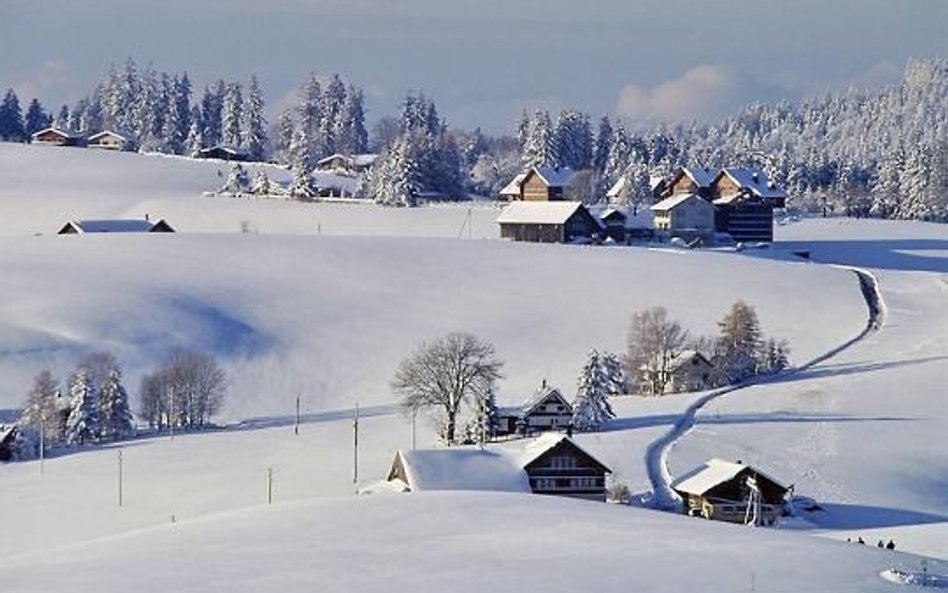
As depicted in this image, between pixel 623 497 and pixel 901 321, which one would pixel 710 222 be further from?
pixel 623 497

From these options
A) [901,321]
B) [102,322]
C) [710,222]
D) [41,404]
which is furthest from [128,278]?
[710,222]

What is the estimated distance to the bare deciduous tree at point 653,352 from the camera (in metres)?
57.5

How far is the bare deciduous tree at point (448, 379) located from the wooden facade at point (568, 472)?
8201mm

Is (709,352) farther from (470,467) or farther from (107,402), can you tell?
(107,402)

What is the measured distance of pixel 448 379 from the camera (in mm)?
51906

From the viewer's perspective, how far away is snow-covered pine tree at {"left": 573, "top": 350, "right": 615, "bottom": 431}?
48.3 meters

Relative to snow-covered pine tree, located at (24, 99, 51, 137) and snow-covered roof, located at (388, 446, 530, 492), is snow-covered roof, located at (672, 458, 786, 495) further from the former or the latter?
snow-covered pine tree, located at (24, 99, 51, 137)

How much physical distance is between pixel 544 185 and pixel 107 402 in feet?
181

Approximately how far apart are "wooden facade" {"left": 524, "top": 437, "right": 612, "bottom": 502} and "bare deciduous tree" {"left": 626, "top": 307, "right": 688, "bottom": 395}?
50.7 feet

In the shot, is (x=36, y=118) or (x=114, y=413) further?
(x=36, y=118)

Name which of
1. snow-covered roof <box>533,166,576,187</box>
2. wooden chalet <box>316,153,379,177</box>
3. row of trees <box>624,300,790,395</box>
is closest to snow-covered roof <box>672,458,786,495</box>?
row of trees <box>624,300,790,395</box>

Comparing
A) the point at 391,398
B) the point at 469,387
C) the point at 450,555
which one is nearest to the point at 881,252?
the point at 391,398

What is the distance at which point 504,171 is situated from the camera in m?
140

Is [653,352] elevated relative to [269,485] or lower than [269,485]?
elevated
